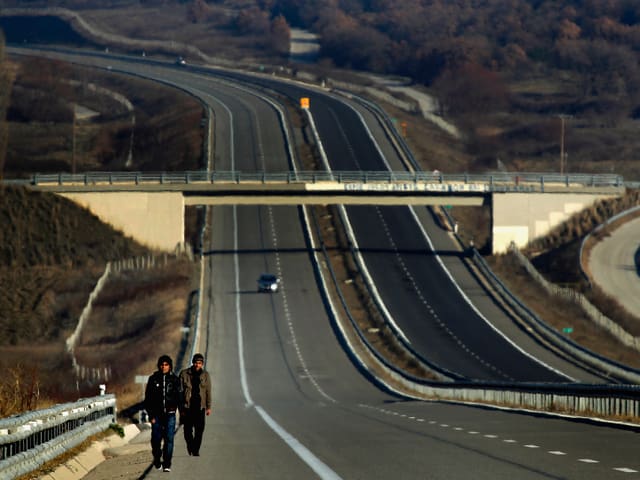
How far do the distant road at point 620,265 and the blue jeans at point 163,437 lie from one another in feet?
→ 220

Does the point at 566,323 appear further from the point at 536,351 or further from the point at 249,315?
the point at 249,315

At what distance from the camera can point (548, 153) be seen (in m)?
165

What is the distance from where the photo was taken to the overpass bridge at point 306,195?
10388 cm

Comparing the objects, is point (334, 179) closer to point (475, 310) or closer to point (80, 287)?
point (80, 287)

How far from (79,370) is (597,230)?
48.7m

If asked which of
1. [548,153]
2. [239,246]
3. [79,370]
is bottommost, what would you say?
[79,370]

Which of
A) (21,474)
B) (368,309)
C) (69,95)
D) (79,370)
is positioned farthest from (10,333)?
(69,95)

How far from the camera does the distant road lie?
303 ft

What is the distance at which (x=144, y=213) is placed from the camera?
348 feet

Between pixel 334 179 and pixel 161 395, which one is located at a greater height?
pixel 334 179

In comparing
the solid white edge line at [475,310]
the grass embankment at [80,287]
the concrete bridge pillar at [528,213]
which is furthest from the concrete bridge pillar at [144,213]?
the concrete bridge pillar at [528,213]

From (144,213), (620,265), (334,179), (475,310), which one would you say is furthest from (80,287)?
(620,265)

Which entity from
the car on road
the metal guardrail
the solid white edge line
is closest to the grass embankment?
the metal guardrail

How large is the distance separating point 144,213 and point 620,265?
3535cm
